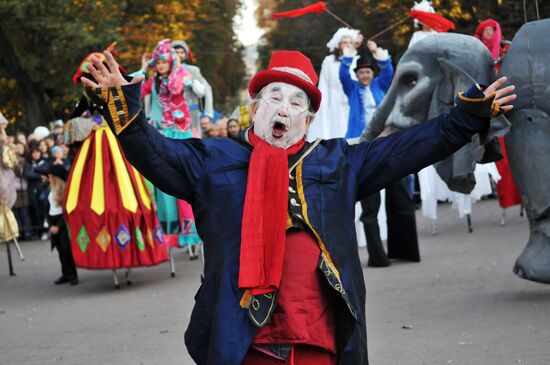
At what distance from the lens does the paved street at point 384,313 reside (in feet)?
23.7

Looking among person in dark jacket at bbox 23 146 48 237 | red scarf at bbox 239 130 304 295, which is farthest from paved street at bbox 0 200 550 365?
person in dark jacket at bbox 23 146 48 237

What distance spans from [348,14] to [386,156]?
388 inches

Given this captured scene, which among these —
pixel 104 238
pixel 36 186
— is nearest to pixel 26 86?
pixel 36 186

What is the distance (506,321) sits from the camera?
7844 mm

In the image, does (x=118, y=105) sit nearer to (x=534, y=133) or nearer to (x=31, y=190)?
(x=534, y=133)

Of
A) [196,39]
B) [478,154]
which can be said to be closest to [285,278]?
[478,154]

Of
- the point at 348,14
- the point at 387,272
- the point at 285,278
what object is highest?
the point at 348,14

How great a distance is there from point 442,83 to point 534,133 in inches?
36.3

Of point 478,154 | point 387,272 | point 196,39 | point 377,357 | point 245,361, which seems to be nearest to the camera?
point 245,361

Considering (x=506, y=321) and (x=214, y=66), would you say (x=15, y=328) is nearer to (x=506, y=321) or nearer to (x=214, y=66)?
(x=506, y=321)

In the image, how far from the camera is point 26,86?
3025 cm

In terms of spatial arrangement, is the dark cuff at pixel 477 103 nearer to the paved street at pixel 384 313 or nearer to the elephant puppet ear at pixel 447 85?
the paved street at pixel 384 313

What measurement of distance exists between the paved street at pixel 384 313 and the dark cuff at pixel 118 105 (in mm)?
3062

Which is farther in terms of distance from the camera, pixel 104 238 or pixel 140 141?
pixel 104 238
